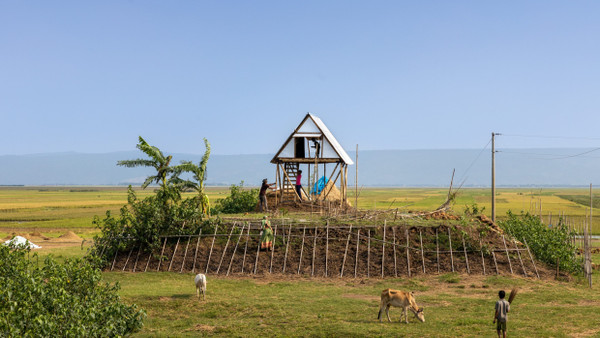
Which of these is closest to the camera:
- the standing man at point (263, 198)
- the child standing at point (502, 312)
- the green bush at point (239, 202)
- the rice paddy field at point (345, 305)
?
the child standing at point (502, 312)

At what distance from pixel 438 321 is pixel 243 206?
23275 millimetres

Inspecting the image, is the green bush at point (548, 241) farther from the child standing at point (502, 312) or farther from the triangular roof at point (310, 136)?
the child standing at point (502, 312)

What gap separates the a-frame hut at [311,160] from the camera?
3488 centimetres

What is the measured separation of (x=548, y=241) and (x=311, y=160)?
1476cm

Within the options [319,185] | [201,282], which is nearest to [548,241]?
[319,185]

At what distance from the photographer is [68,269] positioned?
39.3 feet

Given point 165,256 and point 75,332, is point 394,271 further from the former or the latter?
point 75,332

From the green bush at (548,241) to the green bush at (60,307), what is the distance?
19.3 m

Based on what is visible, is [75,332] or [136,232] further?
[136,232]

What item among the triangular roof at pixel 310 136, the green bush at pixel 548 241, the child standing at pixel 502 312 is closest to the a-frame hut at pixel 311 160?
the triangular roof at pixel 310 136

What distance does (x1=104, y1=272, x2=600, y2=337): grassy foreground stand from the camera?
1480 centimetres

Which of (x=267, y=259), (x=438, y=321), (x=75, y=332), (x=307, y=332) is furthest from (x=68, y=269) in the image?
(x=267, y=259)

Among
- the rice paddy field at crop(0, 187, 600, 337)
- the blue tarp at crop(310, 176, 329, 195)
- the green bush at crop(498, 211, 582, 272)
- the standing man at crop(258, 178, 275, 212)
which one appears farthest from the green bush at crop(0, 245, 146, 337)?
the blue tarp at crop(310, 176, 329, 195)

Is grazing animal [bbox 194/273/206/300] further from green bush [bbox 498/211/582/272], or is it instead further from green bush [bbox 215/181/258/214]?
green bush [bbox 215/181/258/214]
